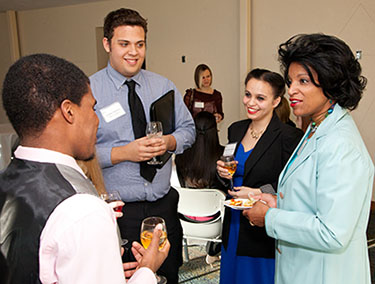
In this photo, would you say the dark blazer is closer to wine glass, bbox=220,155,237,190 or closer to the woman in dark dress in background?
wine glass, bbox=220,155,237,190

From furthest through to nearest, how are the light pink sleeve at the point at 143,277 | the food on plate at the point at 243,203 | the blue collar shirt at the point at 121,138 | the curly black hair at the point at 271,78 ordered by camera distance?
the curly black hair at the point at 271,78 < the blue collar shirt at the point at 121,138 < the food on plate at the point at 243,203 < the light pink sleeve at the point at 143,277

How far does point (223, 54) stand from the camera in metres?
6.38

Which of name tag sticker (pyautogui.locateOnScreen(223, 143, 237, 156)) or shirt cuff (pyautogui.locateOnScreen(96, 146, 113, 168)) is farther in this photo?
name tag sticker (pyautogui.locateOnScreen(223, 143, 237, 156))

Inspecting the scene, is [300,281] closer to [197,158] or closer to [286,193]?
[286,193]

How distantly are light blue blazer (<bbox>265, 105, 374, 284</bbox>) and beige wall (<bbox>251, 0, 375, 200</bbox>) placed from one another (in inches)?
168

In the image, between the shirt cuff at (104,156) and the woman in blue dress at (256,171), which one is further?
the woman in blue dress at (256,171)

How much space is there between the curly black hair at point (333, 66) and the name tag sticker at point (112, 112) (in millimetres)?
998

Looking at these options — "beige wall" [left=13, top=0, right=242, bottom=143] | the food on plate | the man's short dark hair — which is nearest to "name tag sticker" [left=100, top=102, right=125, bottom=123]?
the man's short dark hair

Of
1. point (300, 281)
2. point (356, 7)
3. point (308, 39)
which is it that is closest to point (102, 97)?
point (308, 39)

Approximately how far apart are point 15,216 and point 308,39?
1.23 metres

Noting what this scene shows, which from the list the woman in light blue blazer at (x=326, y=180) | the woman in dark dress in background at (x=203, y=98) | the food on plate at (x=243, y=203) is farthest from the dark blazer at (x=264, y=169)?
the woman in dark dress in background at (x=203, y=98)

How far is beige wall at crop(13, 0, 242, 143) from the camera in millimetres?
6320

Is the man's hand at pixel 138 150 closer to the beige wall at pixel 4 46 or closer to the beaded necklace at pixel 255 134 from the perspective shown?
the beaded necklace at pixel 255 134

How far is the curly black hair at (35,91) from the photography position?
30.5 inches
